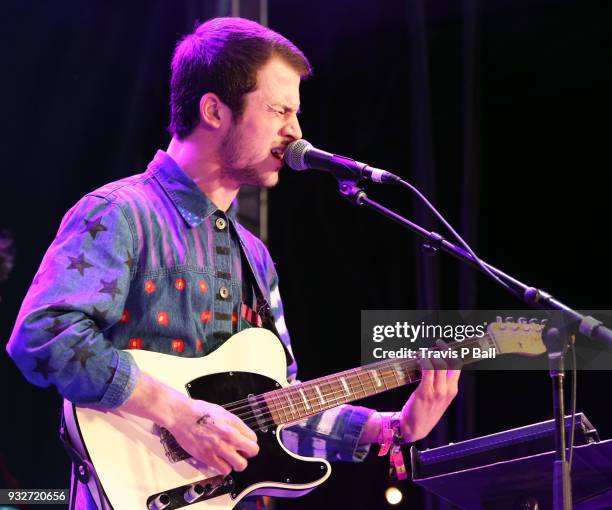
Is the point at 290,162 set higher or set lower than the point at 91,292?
higher

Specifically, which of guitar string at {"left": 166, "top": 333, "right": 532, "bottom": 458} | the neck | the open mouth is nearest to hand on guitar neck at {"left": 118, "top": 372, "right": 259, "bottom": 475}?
guitar string at {"left": 166, "top": 333, "right": 532, "bottom": 458}

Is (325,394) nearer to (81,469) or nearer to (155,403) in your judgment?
(155,403)

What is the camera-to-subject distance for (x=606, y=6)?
12.2ft

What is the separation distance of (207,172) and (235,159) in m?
0.10

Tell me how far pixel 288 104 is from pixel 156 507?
1273 millimetres

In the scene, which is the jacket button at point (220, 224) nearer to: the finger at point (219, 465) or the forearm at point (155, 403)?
the forearm at point (155, 403)

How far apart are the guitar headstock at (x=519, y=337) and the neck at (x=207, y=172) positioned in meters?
0.95

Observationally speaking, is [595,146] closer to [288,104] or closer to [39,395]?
[288,104]

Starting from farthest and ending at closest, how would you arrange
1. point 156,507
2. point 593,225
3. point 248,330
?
1. point 593,225
2. point 248,330
3. point 156,507

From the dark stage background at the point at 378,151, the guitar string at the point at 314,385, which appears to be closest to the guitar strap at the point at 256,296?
the guitar string at the point at 314,385

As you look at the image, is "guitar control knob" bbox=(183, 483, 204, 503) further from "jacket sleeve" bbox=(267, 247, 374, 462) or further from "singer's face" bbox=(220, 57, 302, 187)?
"singer's face" bbox=(220, 57, 302, 187)

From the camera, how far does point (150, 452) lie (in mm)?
1979

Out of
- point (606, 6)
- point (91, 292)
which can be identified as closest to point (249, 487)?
point (91, 292)

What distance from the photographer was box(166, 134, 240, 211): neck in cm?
244
